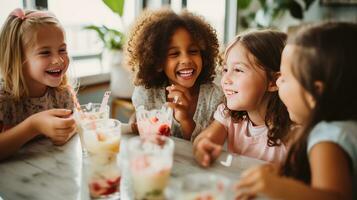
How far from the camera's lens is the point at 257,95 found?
1.39m

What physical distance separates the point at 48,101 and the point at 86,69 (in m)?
1.79

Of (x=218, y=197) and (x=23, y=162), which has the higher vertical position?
(x=218, y=197)

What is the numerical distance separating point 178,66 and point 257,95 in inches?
16.7

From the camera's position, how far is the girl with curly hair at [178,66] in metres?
1.65

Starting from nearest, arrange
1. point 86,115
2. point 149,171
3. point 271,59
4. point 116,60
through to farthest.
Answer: point 149,171, point 86,115, point 271,59, point 116,60

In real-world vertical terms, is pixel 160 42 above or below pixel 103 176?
above

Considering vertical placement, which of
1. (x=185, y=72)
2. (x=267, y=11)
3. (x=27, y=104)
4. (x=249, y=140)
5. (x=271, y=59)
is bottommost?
(x=249, y=140)

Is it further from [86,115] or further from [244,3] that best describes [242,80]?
[244,3]

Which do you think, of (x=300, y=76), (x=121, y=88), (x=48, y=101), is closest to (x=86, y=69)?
(x=121, y=88)

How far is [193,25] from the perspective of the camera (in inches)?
66.7

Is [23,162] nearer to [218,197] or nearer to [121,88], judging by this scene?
[218,197]

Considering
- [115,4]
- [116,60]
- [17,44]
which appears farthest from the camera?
[116,60]

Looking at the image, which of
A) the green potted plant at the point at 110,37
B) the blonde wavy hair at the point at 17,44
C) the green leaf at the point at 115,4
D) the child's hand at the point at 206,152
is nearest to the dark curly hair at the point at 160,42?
the blonde wavy hair at the point at 17,44

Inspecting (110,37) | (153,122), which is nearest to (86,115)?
(153,122)
